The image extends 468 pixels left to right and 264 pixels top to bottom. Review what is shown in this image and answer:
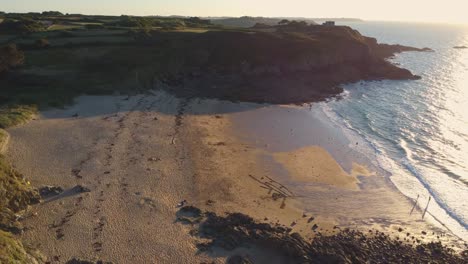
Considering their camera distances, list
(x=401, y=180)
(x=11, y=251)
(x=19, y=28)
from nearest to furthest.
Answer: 1. (x=11, y=251)
2. (x=401, y=180)
3. (x=19, y=28)

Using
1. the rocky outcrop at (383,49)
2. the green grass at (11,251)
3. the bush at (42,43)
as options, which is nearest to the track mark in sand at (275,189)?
the green grass at (11,251)

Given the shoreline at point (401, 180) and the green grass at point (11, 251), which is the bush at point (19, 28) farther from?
the green grass at point (11, 251)

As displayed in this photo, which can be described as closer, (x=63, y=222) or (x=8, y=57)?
(x=63, y=222)

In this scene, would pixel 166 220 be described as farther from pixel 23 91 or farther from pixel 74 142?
pixel 23 91

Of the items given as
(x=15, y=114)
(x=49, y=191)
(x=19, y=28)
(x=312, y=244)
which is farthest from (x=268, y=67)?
(x=312, y=244)

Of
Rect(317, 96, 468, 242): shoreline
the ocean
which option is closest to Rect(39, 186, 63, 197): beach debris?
Rect(317, 96, 468, 242): shoreline

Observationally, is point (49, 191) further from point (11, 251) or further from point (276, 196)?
point (276, 196)

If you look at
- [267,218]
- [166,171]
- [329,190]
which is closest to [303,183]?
[329,190]
